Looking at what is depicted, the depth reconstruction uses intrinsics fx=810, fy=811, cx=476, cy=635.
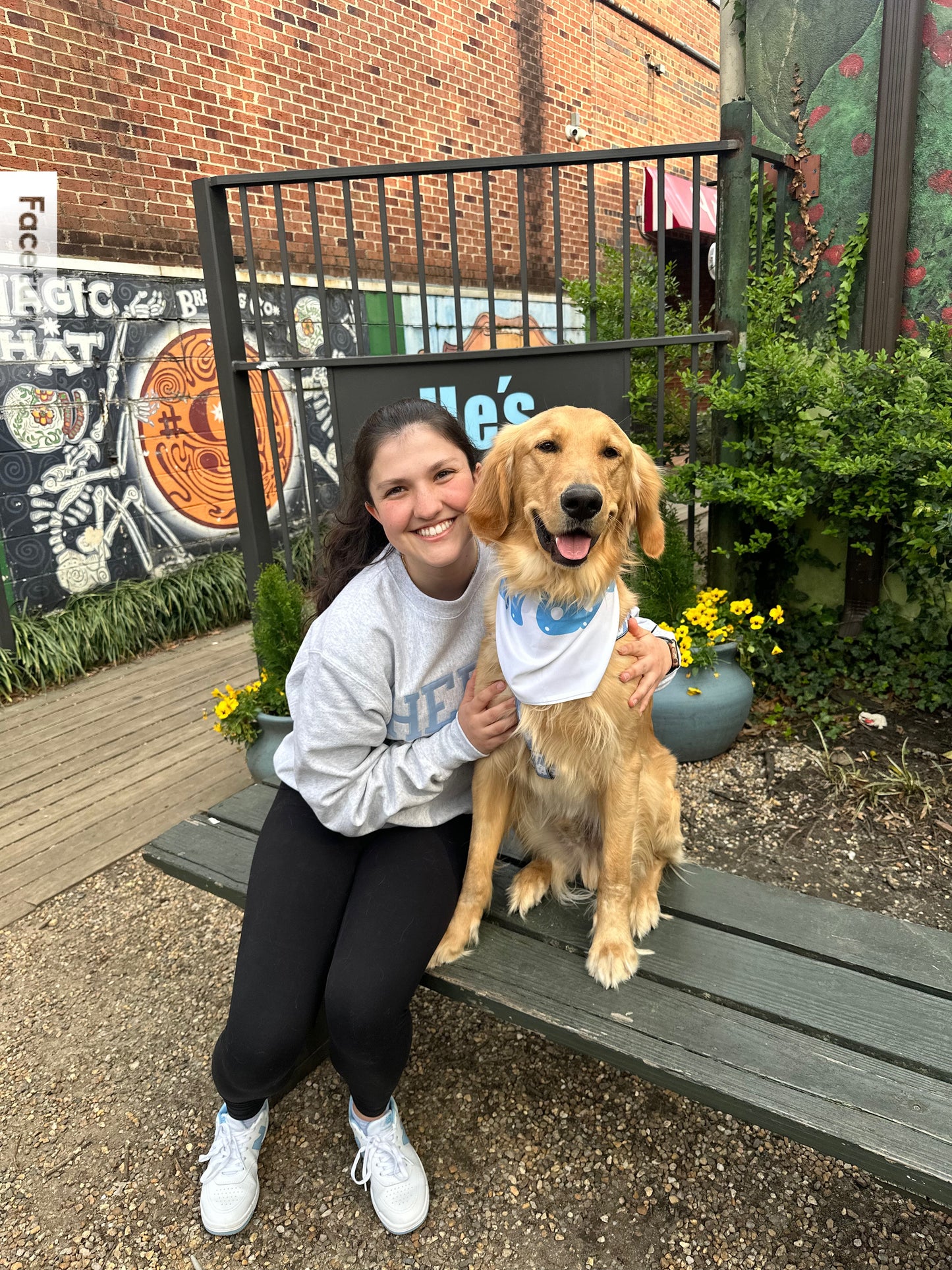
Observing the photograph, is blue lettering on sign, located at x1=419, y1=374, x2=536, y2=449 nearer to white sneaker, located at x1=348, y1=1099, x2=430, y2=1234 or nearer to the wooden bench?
the wooden bench

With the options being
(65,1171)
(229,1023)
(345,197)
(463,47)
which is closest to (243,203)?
(345,197)

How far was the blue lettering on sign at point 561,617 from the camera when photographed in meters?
1.89

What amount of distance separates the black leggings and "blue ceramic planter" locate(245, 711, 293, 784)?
1.56m

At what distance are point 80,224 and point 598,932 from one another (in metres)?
6.00

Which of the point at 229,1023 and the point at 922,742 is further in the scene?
the point at 922,742

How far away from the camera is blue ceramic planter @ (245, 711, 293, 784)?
3588 mm

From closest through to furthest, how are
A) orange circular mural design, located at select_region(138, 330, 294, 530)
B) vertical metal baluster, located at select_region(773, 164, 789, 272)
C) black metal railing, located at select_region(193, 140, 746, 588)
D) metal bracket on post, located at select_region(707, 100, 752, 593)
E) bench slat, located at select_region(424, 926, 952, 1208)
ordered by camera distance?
1. bench slat, located at select_region(424, 926, 952, 1208)
2. metal bracket on post, located at select_region(707, 100, 752, 593)
3. black metal railing, located at select_region(193, 140, 746, 588)
4. vertical metal baluster, located at select_region(773, 164, 789, 272)
5. orange circular mural design, located at select_region(138, 330, 294, 530)

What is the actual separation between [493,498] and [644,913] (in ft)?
3.49

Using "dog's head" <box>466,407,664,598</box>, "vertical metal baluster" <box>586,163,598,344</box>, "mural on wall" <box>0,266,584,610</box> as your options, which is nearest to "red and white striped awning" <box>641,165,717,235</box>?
"mural on wall" <box>0,266,584,610</box>

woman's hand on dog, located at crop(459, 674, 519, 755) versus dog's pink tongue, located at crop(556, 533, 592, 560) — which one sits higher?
dog's pink tongue, located at crop(556, 533, 592, 560)

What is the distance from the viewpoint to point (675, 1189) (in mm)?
1925

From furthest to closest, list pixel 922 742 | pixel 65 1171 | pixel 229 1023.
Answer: pixel 922 742, pixel 65 1171, pixel 229 1023

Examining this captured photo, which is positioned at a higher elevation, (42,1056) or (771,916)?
(771,916)

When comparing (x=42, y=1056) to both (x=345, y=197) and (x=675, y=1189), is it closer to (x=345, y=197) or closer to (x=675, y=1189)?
(x=675, y=1189)
